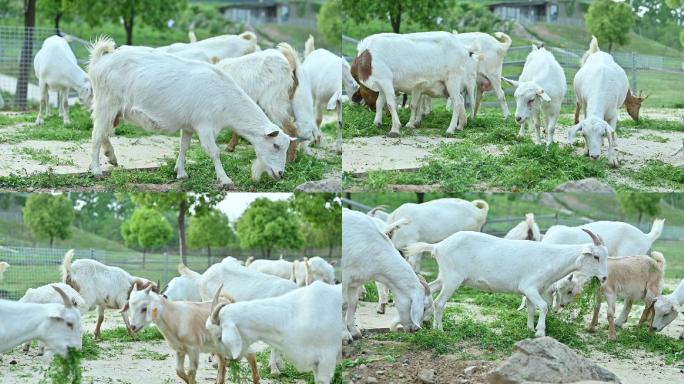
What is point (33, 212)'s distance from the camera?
1278cm

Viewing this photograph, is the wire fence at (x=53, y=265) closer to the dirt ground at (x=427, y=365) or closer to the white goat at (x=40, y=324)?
the dirt ground at (x=427, y=365)

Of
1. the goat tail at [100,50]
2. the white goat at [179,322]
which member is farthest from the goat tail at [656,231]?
the goat tail at [100,50]

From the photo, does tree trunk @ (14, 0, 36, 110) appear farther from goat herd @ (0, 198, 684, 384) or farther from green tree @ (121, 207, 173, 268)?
goat herd @ (0, 198, 684, 384)

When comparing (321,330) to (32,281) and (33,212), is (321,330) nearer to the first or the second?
(32,281)

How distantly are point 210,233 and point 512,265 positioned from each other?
17.5ft

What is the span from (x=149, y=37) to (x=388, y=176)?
68.1 ft

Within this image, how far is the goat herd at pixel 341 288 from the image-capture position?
8.48 m

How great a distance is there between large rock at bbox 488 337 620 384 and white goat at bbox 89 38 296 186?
10.7ft

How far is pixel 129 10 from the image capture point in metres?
22.6

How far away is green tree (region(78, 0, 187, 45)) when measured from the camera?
891 inches

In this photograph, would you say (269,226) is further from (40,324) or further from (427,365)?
(40,324)

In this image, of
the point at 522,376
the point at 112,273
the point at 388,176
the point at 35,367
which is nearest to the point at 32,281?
the point at 112,273

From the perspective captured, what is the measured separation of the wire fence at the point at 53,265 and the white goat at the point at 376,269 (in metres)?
1.65

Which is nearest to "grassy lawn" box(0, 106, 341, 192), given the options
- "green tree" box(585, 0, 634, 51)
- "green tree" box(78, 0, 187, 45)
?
"green tree" box(585, 0, 634, 51)
